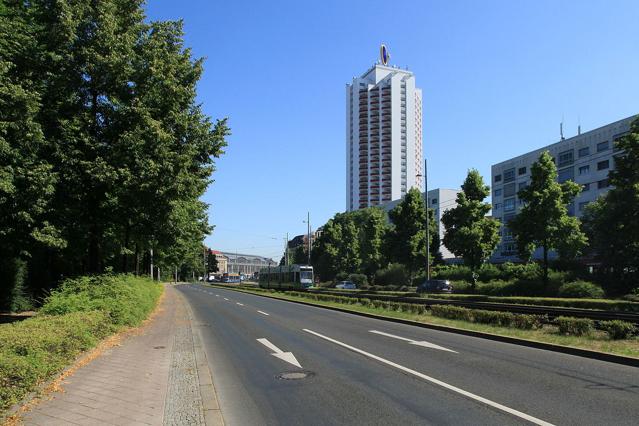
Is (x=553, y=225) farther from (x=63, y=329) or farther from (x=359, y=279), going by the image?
(x=359, y=279)

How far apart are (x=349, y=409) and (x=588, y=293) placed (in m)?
29.9

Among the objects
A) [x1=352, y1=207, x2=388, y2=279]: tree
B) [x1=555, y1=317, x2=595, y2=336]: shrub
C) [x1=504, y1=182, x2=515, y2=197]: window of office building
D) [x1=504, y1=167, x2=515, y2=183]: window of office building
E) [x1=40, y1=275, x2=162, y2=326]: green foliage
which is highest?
[x1=504, y1=167, x2=515, y2=183]: window of office building

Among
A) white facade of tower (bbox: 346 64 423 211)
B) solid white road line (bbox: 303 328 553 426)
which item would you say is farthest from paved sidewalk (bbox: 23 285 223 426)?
white facade of tower (bbox: 346 64 423 211)

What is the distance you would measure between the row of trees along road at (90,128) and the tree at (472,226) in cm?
2677

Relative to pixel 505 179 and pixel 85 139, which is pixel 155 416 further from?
pixel 505 179

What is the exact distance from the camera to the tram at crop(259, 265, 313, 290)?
192 ft

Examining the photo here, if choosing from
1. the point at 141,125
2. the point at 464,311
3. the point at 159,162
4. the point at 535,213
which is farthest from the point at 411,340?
the point at 535,213

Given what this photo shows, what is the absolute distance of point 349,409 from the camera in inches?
273

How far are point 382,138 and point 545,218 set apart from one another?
5846 inches

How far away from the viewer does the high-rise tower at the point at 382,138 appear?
17912cm

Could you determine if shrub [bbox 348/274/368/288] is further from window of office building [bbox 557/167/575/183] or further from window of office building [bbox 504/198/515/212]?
window of office building [bbox 557/167/575/183]

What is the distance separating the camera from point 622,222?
31.5 meters

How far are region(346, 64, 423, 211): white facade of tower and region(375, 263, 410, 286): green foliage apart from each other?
114 m

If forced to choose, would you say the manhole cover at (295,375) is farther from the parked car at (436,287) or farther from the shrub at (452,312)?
the parked car at (436,287)
